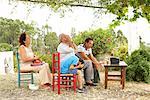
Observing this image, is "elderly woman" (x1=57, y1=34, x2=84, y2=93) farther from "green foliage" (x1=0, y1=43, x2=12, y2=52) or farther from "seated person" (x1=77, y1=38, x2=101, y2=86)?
"green foliage" (x1=0, y1=43, x2=12, y2=52)

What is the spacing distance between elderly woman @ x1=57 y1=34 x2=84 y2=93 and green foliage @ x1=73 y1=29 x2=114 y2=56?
122 inches

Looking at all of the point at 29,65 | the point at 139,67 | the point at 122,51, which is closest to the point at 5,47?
the point at 122,51

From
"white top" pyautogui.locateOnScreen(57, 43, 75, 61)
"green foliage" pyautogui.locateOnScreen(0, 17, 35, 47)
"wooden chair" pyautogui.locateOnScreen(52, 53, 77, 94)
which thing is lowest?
"wooden chair" pyautogui.locateOnScreen(52, 53, 77, 94)

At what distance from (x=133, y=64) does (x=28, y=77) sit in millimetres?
2534

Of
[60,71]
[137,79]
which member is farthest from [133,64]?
[60,71]

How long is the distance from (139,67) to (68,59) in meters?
2.41

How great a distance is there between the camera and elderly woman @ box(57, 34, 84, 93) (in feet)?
24.0

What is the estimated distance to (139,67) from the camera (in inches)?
357

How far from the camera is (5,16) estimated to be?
36.0 feet

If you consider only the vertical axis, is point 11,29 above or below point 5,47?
above

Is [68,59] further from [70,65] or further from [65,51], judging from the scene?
[65,51]

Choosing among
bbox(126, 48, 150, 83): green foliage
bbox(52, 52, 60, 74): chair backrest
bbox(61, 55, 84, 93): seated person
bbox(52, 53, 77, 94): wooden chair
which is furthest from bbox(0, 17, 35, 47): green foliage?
bbox(61, 55, 84, 93): seated person

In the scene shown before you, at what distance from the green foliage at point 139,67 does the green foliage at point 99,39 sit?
160cm

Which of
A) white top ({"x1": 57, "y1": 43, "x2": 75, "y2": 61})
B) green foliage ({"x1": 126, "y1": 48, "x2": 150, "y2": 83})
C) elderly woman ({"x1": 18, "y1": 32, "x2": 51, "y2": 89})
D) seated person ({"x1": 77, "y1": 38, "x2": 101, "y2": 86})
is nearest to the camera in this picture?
white top ({"x1": 57, "y1": 43, "x2": 75, "y2": 61})
